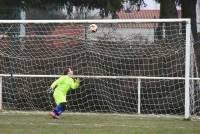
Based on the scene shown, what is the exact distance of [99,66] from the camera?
19.8 metres

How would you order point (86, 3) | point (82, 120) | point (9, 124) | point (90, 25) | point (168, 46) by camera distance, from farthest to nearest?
point (86, 3)
point (168, 46)
point (90, 25)
point (82, 120)
point (9, 124)

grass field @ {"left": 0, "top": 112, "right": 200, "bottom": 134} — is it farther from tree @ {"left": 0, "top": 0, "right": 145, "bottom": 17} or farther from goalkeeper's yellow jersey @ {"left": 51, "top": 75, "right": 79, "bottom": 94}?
tree @ {"left": 0, "top": 0, "right": 145, "bottom": 17}

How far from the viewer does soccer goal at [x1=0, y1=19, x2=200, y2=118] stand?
19.4m

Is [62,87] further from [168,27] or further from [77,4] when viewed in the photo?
[77,4]

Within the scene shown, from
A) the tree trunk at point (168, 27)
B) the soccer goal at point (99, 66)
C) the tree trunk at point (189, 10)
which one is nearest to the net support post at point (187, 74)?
the soccer goal at point (99, 66)

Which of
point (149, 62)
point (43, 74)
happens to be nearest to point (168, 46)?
point (149, 62)

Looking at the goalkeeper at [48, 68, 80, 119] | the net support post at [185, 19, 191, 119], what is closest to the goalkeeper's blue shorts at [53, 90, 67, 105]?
the goalkeeper at [48, 68, 80, 119]

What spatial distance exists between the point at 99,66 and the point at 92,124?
13.0 feet

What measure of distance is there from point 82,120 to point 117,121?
916 millimetres

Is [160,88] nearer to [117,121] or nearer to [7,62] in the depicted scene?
[117,121]

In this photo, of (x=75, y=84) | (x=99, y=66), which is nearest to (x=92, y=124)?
(x=75, y=84)

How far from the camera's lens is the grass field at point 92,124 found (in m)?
14.7

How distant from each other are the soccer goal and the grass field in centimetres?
134

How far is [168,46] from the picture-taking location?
64.6 ft
